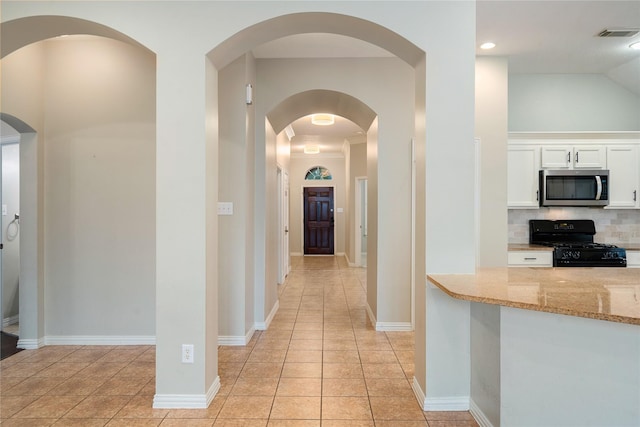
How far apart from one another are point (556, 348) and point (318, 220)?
343 inches

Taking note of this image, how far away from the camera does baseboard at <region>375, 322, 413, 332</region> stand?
3.92m

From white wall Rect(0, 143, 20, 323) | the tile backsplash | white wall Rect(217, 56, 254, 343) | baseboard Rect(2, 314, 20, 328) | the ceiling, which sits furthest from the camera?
the tile backsplash

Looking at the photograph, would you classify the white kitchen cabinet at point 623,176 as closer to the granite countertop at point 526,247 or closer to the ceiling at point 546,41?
the ceiling at point 546,41

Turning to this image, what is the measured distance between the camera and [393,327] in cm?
392

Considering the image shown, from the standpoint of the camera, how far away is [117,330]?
3.49 m

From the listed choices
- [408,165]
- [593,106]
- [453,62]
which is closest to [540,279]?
[453,62]

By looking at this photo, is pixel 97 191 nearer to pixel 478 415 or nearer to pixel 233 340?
pixel 233 340

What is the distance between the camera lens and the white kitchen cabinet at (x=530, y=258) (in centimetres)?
393

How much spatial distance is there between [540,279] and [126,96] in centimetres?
377

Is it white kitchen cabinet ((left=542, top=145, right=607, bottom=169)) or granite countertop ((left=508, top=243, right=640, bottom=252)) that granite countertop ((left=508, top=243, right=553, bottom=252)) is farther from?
white kitchen cabinet ((left=542, top=145, right=607, bottom=169))

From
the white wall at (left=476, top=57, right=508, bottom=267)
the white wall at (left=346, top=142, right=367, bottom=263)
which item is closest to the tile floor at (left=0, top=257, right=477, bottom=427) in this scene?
the white wall at (left=476, top=57, right=508, bottom=267)

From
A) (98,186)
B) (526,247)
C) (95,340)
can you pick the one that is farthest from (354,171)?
(95,340)

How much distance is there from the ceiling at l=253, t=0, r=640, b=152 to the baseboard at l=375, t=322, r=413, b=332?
2.92m

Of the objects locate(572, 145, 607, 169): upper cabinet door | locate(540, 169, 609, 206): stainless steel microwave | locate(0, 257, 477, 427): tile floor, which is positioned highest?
locate(572, 145, 607, 169): upper cabinet door
